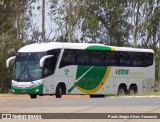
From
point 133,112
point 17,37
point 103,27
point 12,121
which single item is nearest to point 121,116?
point 133,112

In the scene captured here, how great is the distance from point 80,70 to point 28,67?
343 centimetres

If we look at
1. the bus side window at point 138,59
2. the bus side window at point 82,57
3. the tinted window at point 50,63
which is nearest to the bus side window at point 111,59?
the bus side window at point 82,57

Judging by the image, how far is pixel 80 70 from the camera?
1160 inches

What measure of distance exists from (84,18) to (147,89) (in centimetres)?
1548

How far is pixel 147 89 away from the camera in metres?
34.0

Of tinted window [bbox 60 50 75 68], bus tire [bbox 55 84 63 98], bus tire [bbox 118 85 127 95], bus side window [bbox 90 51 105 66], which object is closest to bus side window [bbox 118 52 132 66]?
bus tire [bbox 118 85 127 95]

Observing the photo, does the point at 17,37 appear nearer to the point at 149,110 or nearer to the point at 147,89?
the point at 147,89

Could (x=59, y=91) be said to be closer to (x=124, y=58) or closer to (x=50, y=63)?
(x=50, y=63)

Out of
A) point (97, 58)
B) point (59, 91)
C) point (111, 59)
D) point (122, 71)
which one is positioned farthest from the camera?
point (122, 71)

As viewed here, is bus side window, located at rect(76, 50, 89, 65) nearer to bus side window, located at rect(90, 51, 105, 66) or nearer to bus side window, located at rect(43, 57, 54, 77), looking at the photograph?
bus side window, located at rect(90, 51, 105, 66)

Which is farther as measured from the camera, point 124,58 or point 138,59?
point 138,59

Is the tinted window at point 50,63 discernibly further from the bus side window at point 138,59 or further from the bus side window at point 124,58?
the bus side window at point 138,59

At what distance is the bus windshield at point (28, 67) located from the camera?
27.7 metres

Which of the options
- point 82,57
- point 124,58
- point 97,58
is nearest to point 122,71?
point 124,58
